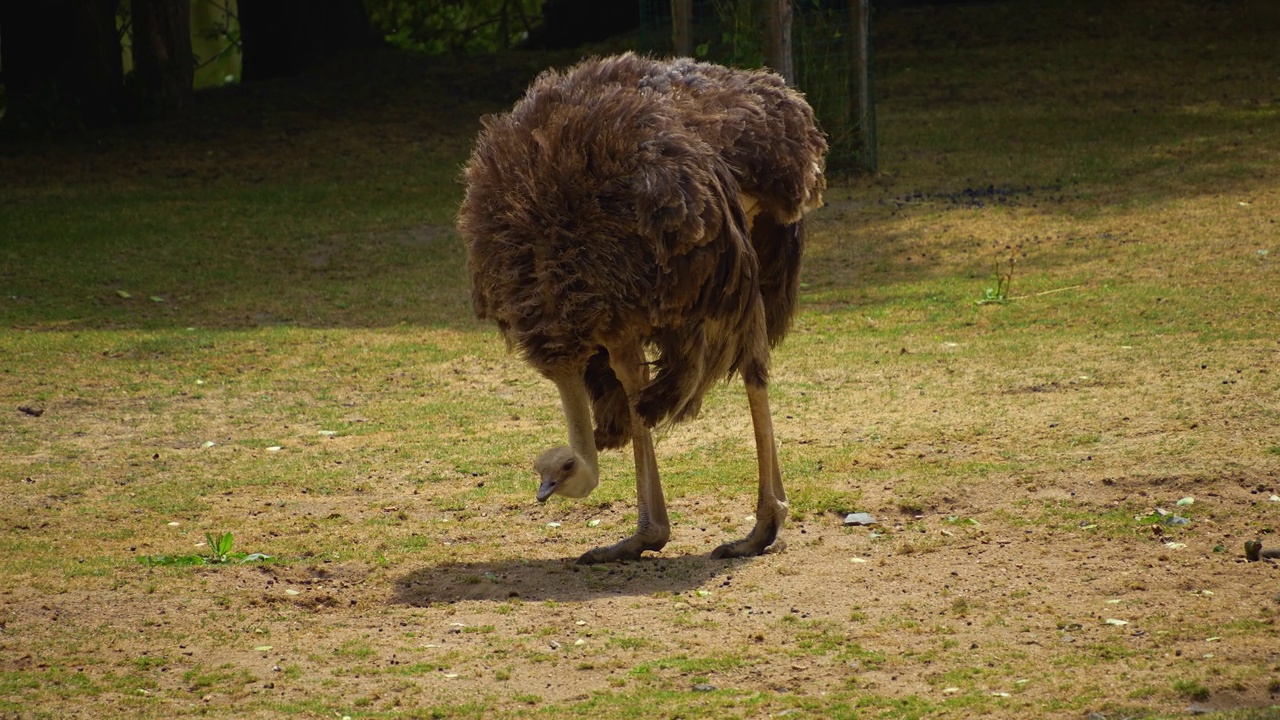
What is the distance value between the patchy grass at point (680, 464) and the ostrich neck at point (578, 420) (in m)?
0.51

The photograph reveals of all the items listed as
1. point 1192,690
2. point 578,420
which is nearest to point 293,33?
point 578,420

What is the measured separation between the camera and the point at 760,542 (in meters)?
5.97

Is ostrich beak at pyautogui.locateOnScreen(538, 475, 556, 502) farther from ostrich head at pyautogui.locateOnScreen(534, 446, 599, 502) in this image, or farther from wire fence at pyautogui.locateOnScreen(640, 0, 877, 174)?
wire fence at pyautogui.locateOnScreen(640, 0, 877, 174)

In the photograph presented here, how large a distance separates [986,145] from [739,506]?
10.2 metres

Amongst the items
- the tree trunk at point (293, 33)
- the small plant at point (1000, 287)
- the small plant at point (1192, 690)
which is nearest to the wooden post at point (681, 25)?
the small plant at point (1000, 287)

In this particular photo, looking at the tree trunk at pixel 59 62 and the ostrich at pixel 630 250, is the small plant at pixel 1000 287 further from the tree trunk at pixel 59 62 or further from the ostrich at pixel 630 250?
the tree trunk at pixel 59 62

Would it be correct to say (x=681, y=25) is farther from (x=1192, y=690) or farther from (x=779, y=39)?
(x=1192, y=690)

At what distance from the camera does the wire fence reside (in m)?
14.4

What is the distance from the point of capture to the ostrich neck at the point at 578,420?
18.4ft

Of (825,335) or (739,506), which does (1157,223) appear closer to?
(825,335)

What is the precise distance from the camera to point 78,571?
574cm

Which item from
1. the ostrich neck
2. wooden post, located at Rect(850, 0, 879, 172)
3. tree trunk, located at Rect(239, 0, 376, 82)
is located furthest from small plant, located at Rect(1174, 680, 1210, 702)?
tree trunk, located at Rect(239, 0, 376, 82)

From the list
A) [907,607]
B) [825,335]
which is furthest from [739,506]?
[825,335]

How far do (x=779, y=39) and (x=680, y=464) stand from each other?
7202mm
